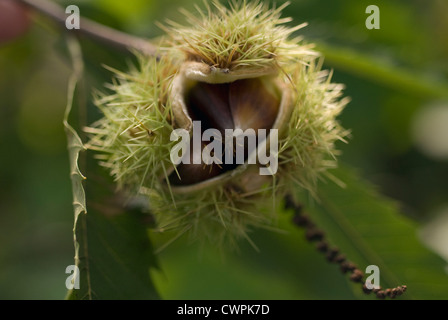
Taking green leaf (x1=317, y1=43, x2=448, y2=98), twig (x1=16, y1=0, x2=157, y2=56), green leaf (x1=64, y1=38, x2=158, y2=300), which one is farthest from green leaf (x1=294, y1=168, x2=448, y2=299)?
twig (x1=16, y1=0, x2=157, y2=56)

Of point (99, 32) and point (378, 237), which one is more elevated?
point (99, 32)

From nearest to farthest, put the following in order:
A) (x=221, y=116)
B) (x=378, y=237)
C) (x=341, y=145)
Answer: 1. (x=221, y=116)
2. (x=378, y=237)
3. (x=341, y=145)

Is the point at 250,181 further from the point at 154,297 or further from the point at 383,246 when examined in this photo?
the point at 383,246

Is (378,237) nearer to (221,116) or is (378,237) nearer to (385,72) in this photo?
(385,72)

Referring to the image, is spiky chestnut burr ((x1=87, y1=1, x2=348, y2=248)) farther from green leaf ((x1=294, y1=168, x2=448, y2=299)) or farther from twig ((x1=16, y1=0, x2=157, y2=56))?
green leaf ((x1=294, y1=168, x2=448, y2=299))

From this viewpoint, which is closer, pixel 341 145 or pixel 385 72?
pixel 385 72

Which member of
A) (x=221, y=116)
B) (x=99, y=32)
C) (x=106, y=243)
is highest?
(x=99, y=32)

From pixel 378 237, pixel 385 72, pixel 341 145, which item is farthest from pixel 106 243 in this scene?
pixel 341 145

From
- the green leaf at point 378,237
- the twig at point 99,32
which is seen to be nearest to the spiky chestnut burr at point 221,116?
the twig at point 99,32
